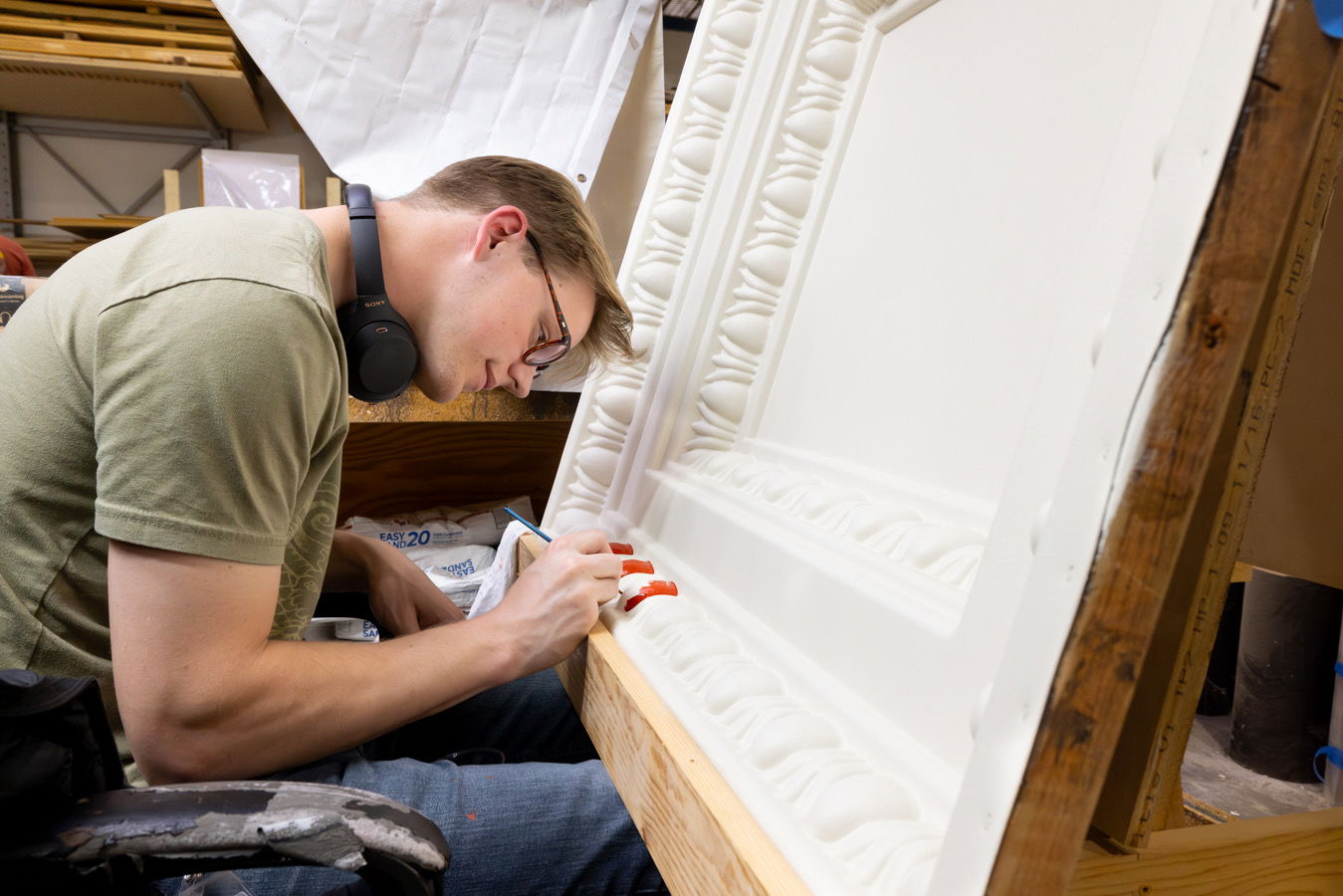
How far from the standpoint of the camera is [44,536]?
32.5 inches

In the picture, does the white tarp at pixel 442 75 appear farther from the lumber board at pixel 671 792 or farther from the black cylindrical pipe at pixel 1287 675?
the black cylindrical pipe at pixel 1287 675

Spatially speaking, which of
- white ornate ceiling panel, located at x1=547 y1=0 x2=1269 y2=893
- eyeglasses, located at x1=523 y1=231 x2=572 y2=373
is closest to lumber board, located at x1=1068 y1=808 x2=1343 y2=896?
white ornate ceiling panel, located at x1=547 y1=0 x2=1269 y2=893

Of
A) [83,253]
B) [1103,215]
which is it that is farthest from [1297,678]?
[83,253]

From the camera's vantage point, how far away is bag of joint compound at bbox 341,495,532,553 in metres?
2.08

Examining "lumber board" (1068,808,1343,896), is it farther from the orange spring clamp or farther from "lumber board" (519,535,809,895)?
the orange spring clamp

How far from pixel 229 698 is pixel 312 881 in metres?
0.20

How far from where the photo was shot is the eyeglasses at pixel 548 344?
3.74 feet

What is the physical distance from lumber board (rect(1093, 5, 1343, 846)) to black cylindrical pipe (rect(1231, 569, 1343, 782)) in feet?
4.55

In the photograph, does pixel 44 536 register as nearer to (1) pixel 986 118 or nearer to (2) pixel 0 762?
(2) pixel 0 762

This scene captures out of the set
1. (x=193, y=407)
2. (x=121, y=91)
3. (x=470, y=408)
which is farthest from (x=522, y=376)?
(x=121, y=91)

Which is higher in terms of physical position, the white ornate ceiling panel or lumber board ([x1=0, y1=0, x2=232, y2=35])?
lumber board ([x1=0, y1=0, x2=232, y2=35])

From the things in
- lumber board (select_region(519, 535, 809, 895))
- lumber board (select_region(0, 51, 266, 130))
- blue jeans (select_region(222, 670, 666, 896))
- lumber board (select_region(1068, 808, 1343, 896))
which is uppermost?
lumber board (select_region(0, 51, 266, 130))

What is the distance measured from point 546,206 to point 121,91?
2.39 m

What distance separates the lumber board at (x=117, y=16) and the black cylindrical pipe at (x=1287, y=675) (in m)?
2.96
